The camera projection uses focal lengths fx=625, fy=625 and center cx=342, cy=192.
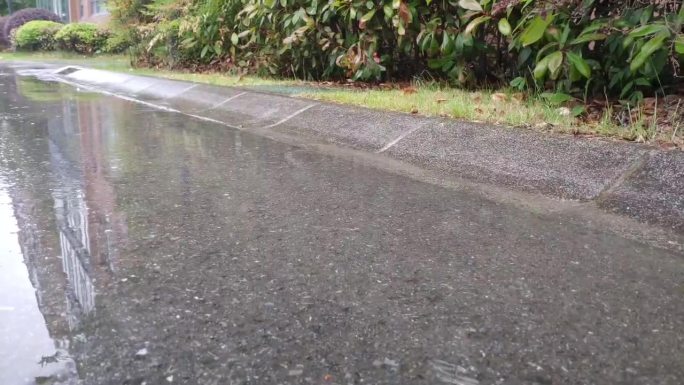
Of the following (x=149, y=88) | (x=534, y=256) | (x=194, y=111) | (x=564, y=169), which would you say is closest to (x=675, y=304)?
(x=534, y=256)

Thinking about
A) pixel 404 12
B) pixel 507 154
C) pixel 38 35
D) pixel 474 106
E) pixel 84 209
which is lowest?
pixel 38 35

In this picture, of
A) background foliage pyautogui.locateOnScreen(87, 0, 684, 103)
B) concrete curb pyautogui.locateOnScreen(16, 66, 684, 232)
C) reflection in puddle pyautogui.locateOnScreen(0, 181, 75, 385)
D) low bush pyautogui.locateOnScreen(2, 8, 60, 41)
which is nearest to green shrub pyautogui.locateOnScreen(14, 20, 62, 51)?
low bush pyautogui.locateOnScreen(2, 8, 60, 41)

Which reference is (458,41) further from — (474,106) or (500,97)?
(474,106)

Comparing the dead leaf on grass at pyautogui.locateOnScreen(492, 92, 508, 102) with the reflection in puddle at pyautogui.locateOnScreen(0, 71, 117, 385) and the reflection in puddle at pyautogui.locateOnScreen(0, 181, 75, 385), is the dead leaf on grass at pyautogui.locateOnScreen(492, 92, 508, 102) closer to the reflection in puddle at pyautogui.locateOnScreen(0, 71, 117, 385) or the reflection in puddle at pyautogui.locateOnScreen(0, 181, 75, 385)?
the reflection in puddle at pyautogui.locateOnScreen(0, 71, 117, 385)

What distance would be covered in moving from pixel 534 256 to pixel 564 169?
1.19 meters

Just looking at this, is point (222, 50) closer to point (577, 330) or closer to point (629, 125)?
point (629, 125)

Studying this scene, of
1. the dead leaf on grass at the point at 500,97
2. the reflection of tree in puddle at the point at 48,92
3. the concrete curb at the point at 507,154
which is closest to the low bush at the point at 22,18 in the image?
the reflection of tree in puddle at the point at 48,92

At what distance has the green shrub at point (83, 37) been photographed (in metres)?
24.4

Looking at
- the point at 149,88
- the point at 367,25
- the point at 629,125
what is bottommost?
the point at 149,88

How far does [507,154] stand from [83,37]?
23.9 metres

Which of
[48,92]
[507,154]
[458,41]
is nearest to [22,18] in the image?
[48,92]

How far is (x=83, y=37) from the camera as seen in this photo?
2442 cm

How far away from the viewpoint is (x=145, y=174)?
4238mm

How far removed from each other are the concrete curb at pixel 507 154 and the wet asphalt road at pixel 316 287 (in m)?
0.38
